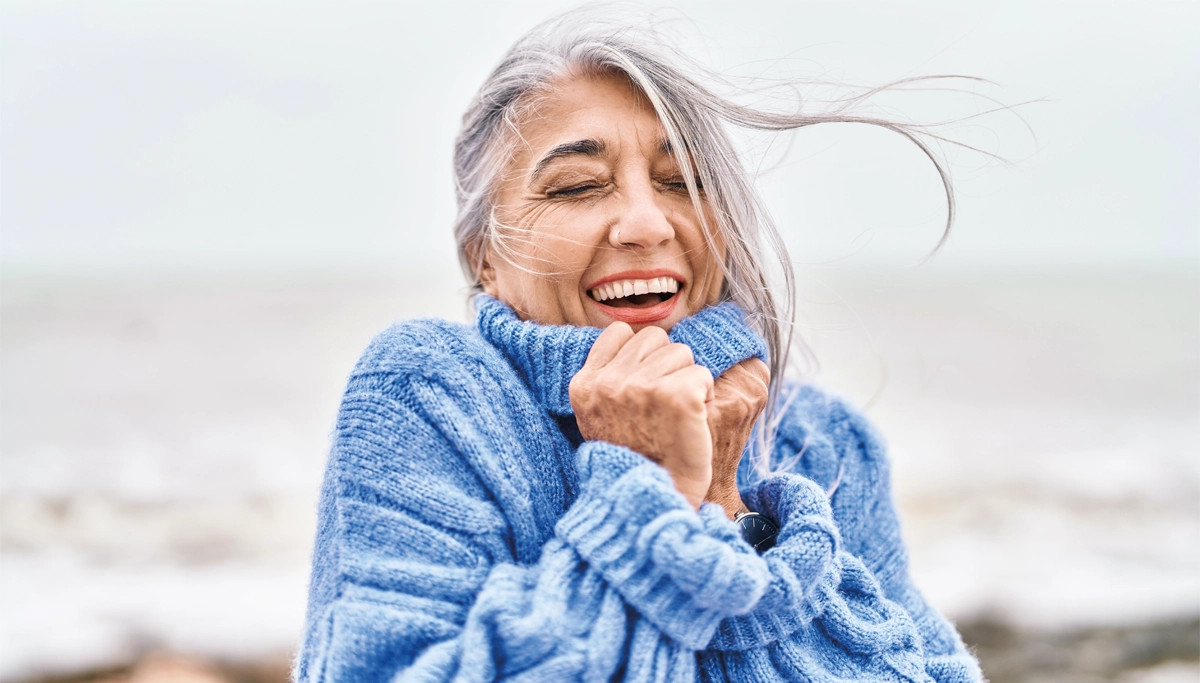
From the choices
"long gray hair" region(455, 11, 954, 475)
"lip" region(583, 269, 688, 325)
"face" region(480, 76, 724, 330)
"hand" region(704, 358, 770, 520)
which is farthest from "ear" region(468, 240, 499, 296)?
"hand" region(704, 358, 770, 520)

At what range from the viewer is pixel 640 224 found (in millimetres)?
1426

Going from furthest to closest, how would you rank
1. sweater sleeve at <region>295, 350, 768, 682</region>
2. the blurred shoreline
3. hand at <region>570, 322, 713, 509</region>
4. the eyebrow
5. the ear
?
the blurred shoreline → the ear → the eyebrow → hand at <region>570, 322, 713, 509</region> → sweater sleeve at <region>295, 350, 768, 682</region>

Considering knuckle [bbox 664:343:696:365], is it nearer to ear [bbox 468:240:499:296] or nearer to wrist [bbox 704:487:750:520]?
wrist [bbox 704:487:750:520]

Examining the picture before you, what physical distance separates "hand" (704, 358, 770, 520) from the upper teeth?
7.8 inches

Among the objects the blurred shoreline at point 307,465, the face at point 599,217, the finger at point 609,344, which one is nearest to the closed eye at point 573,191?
the face at point 599,217

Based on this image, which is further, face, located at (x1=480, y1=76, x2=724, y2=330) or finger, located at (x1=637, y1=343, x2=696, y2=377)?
face, located at (x1=480, y1=76, x2=724, y2=330)

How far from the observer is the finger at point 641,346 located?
52.7 inches

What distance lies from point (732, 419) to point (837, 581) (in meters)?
0.33

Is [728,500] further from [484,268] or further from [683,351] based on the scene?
[484,268]

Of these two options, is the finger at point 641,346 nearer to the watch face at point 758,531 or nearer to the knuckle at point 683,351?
the knuckle at point 683,351

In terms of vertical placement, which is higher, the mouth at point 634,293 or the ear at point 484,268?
the ear at point 484,268

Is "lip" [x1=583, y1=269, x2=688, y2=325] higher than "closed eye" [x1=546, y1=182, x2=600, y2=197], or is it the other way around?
"closed eye" [x1=546, y1=182, x2=600, y2=197]

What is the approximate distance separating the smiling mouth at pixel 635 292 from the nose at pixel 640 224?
69 mm

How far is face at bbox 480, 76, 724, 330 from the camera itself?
57.9 inches
